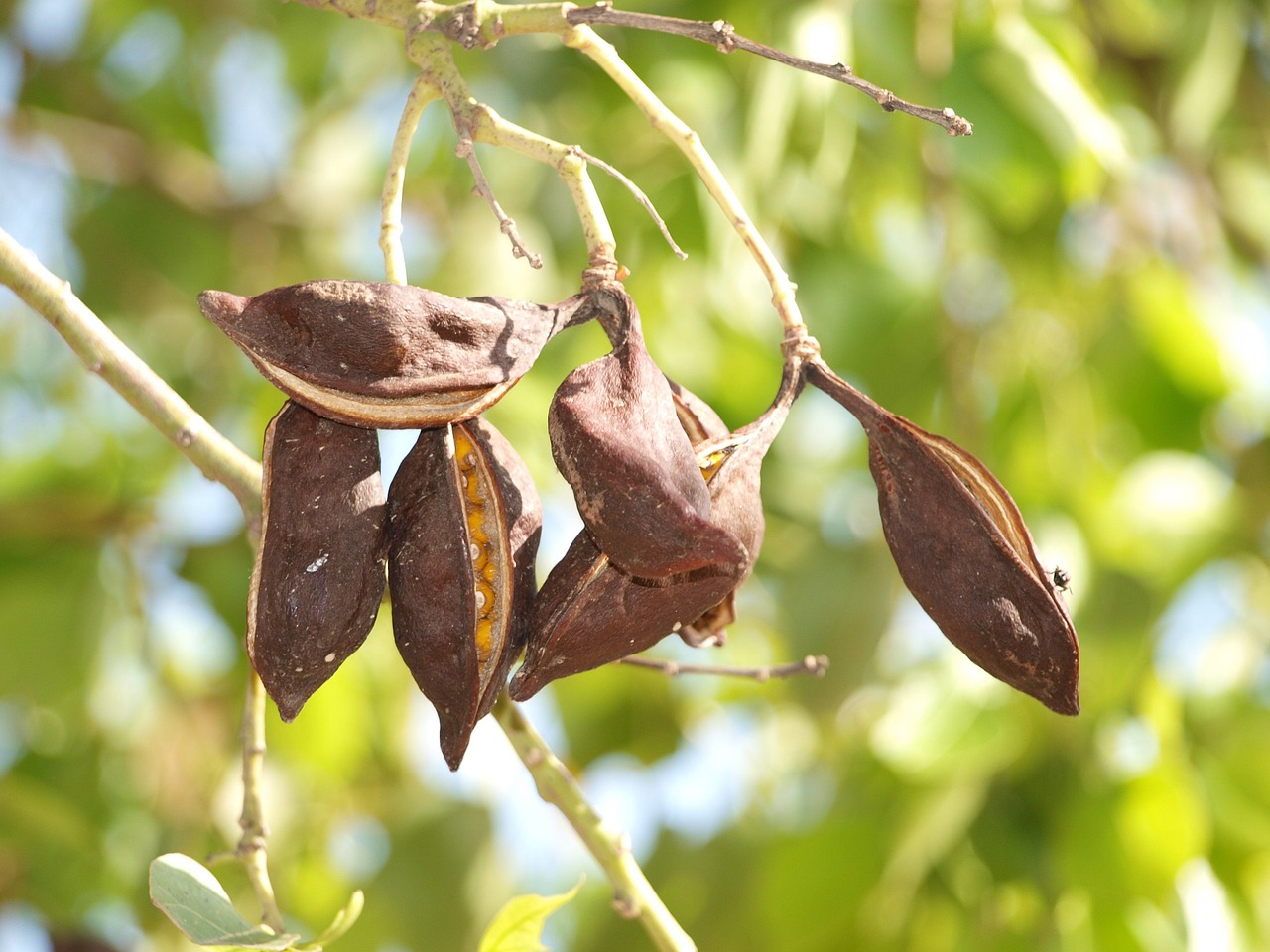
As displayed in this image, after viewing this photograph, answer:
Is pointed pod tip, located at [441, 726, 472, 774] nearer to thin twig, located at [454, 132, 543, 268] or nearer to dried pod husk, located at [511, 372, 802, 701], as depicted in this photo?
dried pod husk, located at [511, 372, 802, 701]

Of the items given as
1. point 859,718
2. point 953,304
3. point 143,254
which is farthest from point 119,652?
point 953,304

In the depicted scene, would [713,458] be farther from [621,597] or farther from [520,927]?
[520,927]

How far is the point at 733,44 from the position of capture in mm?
733

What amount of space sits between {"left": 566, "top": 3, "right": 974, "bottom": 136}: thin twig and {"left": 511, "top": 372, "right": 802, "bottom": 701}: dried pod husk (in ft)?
0.59

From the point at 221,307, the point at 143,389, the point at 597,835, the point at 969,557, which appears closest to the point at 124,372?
the point at 143,389

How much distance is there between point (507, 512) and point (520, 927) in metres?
0.23

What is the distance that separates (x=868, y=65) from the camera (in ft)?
5.91

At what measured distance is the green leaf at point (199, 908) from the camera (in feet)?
2.32

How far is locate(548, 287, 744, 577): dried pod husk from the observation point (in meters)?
0.68

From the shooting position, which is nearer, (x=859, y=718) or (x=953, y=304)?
(x=953, y=304)

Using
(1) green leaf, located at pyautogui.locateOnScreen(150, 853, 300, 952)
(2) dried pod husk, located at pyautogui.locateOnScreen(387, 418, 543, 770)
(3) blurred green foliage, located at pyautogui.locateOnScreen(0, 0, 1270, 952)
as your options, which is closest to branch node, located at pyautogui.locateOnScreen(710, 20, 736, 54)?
(2) dried pod husk, located at pyautogui.locateOnScreen(387, 418, 543, 770)

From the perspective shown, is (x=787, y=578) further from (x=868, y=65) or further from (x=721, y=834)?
(x=868, y=65)

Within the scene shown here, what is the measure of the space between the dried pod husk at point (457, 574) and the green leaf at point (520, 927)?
0.30 feet

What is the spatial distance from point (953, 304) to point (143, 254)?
4.30 feet
